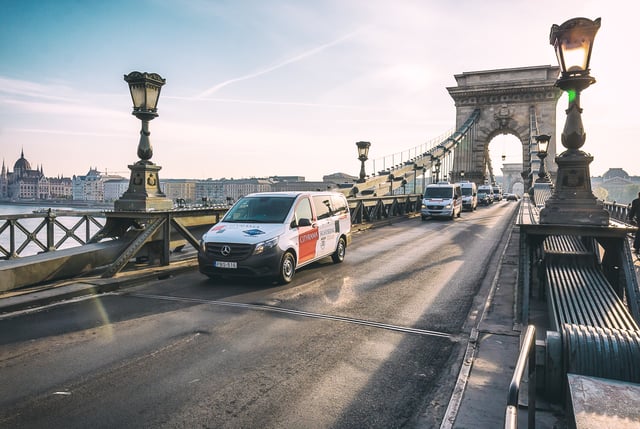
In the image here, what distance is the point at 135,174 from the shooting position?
31.6 ft

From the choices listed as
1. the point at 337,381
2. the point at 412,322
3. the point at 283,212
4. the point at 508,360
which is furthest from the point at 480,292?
the point at 337,381

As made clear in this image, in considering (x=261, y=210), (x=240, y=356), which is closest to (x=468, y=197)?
(x=261, y=210)

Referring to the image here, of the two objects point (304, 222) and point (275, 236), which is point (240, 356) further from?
point (304, 222)

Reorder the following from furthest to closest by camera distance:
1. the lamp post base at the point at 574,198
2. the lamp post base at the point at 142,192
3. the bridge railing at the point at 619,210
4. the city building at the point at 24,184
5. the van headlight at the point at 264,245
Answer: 1. the city building at the point at 24,184
2. the bridge railing at the point at 619,210
3. the lamp post base at the point at 142,192
4. the van headlight at the point at 264,245
5. the lamp post base at the point at 574,198

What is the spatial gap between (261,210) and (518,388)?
7.47 metres

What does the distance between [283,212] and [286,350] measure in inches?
172

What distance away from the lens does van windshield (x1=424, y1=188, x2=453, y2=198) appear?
24.4 metres

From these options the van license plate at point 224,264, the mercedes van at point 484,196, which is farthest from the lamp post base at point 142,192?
the mercedes van at point 484,196

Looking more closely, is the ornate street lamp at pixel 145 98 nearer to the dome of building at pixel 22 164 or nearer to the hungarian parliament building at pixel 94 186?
the hungarian parliament building at pixel 94 186

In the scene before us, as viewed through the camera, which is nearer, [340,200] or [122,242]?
[122,242]

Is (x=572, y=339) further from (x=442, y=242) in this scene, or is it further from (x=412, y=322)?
(x=442, y=242)

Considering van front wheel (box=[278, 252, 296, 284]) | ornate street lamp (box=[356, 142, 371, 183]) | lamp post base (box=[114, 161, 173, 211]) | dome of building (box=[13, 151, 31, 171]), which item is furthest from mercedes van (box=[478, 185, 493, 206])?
dome of building (box=[13, 151, 31, 171])

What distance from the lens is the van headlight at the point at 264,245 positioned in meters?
7.98

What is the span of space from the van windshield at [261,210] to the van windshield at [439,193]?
16.5 meters
